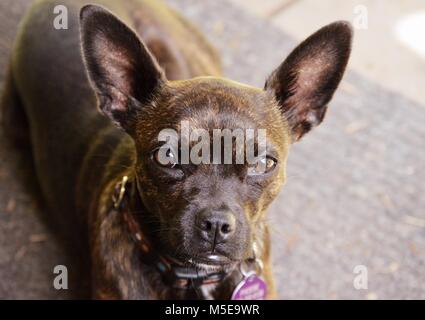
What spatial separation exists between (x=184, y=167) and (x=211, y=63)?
5.00 feet

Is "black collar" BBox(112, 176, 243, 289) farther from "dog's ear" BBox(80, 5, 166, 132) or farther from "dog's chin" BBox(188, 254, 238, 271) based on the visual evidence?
"dog's ear" BBox(80, 5, 166, 132)

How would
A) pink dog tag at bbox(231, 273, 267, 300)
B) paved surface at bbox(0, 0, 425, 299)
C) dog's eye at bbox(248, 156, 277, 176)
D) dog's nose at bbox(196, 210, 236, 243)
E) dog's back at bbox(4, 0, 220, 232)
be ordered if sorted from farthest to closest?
paved surface at bbox(0, 0, 425, 299), dog's back at bbox(4, 0, 220, 232), pink dog tag at bbox(231, 273, 267, 300), dog's eye at bbox(248, 156, 277, 176), dog's nose at bbox(196, 210, 236, 243)

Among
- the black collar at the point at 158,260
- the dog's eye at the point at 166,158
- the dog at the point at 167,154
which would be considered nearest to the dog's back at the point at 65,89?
the dog at the point at 167,154

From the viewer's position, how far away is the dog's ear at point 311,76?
7.22ft

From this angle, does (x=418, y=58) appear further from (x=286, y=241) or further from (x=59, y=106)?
(x=59, y=106)

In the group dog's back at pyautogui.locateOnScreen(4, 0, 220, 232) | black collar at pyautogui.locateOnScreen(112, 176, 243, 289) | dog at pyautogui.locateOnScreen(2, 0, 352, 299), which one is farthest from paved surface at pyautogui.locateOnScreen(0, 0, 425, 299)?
black collar at pyautogui.locateOnScreen(112, 176, 243, 289)

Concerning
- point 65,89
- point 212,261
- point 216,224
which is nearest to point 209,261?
point 212,261

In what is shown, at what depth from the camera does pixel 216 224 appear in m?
2.02

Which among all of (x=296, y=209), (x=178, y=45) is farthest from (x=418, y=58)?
(x=178, y=45)

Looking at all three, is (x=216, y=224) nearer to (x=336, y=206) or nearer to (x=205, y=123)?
(x=205, y=123)

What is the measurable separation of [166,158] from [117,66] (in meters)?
0.40

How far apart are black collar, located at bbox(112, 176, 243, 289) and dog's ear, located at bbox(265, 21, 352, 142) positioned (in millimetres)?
602

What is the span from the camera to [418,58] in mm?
4230

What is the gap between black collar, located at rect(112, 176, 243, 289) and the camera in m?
2.32
